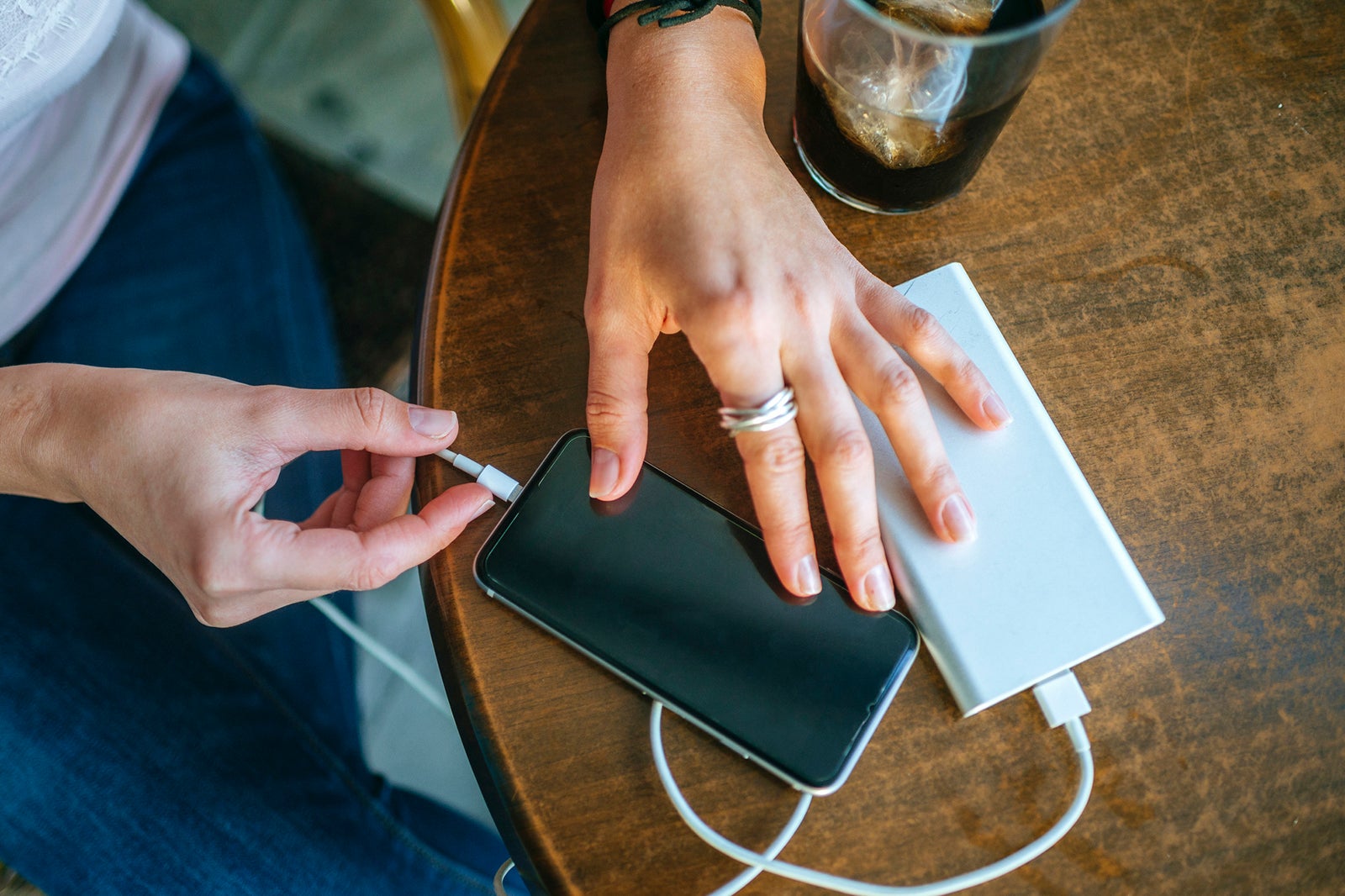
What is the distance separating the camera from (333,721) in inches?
30.4

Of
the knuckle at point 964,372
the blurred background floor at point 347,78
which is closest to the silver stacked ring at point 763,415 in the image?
the knuckle at point 964,372

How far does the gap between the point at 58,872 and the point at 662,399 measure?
22.7 inches

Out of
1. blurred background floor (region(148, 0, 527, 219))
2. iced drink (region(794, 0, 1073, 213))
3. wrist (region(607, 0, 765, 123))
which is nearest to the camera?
iced drink (region(794, 0, 1073, 213))

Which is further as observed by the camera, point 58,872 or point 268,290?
point 268,290

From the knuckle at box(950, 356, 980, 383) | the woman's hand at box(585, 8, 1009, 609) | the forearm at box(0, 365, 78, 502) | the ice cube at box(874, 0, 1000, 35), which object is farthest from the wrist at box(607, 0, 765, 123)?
the forearm at box(0, 365, 78, 502)

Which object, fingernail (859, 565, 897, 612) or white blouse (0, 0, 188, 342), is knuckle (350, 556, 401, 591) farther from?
white blouse (0, 0, 188, 342)

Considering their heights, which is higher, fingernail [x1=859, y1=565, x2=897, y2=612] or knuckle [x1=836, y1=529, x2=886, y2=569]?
knuckle [x1=836, y1=529, x2=886, y2=569]

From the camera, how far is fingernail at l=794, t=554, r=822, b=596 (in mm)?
529

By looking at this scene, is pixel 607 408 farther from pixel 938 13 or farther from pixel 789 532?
pixel 938 13

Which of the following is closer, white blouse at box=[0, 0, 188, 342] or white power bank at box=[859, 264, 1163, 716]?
white power bank at box=[859, 264, 1163, 716]

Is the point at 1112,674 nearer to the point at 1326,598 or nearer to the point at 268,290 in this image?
the point at 1326,598

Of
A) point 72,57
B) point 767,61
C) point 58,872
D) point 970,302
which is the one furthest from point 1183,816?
point 72,57

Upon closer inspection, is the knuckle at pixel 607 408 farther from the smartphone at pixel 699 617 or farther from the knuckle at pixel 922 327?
the knuckle at pixel 922 327

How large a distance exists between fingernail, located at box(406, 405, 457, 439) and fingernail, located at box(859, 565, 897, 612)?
0.30 meters
